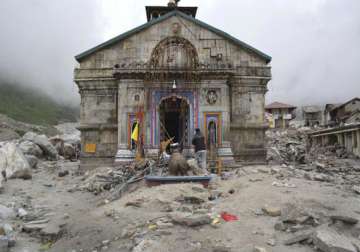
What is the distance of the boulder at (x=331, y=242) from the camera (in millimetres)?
4934

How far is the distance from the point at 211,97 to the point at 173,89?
225 centimetres

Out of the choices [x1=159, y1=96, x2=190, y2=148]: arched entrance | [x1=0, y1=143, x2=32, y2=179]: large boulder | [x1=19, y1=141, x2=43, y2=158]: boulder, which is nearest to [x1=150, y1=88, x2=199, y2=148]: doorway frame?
[x1=159, y1=96, x2=190, y2=148]: arched entrance

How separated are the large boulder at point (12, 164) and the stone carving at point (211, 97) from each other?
1040 cm

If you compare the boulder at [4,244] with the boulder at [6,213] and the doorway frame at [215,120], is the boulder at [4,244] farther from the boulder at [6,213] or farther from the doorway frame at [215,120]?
the doorway frame at [215,120]

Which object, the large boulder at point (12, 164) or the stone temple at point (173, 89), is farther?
the stone temple at point (173, 89)

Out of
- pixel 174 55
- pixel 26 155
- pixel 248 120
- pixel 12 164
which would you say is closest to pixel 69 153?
pixel 26 155

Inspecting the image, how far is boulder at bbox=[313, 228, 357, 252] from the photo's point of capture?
493 centimetres

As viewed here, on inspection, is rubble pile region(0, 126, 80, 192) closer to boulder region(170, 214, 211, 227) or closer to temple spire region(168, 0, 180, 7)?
boulder region(170, 214, 211, 227)

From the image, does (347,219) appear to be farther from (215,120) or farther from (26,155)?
(26,155)

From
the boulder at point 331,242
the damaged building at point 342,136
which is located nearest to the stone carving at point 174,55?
the boulder at point 331,242

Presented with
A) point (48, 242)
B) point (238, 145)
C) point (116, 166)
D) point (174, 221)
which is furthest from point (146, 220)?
point (238, 145)

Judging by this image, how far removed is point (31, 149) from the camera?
22.2m

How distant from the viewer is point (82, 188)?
13.0 m

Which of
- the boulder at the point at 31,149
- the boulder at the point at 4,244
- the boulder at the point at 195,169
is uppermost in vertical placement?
the boulder at the point at 31,149
